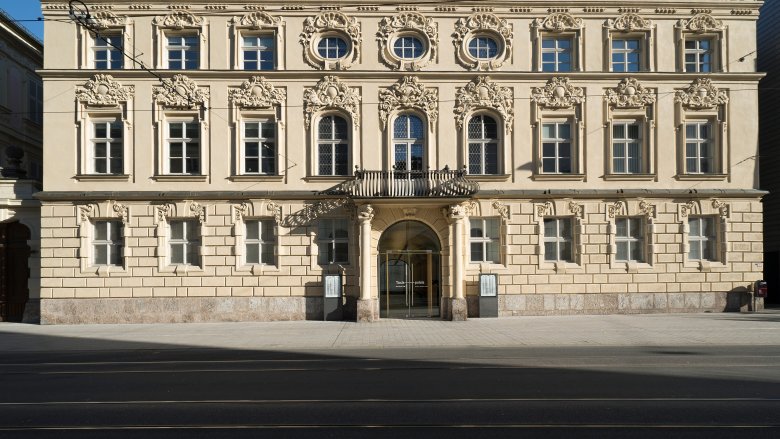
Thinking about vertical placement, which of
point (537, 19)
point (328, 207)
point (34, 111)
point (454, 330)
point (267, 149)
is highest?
point (537, 19)

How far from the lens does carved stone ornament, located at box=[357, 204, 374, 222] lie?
2003 cm

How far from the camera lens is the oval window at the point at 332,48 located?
70.5 ft

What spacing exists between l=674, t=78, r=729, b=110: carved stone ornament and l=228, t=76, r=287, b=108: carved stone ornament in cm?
1563

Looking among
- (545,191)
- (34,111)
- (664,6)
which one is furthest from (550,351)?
(34,111)

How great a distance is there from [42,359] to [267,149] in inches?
419

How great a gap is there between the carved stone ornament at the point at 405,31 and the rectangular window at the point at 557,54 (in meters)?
4.30

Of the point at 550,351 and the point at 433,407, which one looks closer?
the point at 433,407

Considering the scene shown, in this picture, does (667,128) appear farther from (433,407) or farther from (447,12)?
(433,407)

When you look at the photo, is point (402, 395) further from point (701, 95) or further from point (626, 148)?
point (701, 95)

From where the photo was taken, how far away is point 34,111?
27578 mm

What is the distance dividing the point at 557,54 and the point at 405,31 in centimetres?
602

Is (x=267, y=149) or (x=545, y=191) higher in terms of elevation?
(x=267, y=149)

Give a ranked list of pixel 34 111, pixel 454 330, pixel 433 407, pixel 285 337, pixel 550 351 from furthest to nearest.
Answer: pixel 34 111 < pixel 454 330 < pixel 285 337 < pixel 550 351 < pixel 433 407

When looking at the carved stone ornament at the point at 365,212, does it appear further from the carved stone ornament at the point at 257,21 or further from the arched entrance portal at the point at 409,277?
the carved stone ornament at the point at 257,21
